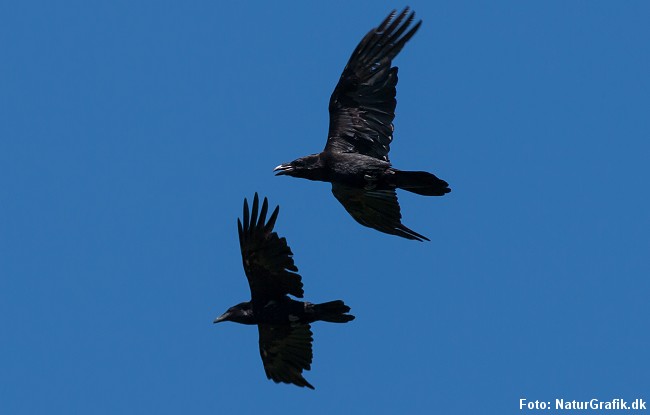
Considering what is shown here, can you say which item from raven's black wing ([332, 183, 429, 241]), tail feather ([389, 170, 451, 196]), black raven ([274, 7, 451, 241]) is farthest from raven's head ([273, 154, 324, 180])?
tail feather ([389, 170, 451, 196])

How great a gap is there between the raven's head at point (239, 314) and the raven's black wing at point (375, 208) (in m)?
2.35

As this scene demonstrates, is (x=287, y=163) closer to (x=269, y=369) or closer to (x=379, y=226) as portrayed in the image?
(x=379, y=226)

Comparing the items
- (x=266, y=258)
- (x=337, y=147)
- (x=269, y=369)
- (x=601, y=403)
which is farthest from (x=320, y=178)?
(x=601, y=403)

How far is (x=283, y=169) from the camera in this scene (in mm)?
20125

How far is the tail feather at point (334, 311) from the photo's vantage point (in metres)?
18.8

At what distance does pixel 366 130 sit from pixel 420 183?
1.82 meters

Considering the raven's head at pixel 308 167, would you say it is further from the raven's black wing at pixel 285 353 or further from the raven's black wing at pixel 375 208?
the raven's black wing at pixel 285 353

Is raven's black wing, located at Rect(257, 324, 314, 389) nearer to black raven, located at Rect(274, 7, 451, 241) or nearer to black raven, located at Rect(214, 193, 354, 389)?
black raven, located at Rect(214, 193, 354, 389)

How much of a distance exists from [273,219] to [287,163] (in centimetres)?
172

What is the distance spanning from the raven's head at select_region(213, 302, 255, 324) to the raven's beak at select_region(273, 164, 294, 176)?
Answer: 6.98 ft

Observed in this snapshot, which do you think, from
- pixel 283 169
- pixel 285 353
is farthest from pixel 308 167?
pixel 285 353

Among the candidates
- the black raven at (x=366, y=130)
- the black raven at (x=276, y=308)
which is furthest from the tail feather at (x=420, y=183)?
the black raven at (x=276, y=308)

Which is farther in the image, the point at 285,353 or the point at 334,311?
the point at 285,353

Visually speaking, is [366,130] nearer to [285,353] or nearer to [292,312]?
[292,312]
